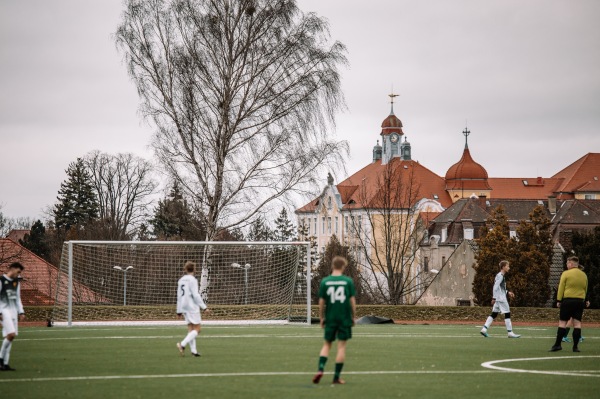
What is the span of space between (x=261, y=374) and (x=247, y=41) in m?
27.3

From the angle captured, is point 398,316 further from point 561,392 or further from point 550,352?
point 561,392

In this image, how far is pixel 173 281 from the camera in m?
41.4

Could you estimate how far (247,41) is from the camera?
137 feet

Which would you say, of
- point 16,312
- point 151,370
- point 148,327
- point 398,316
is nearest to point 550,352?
point 151,370

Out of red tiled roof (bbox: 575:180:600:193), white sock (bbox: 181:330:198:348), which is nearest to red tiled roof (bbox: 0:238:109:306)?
white sock (bbox: 181:330:198:348)

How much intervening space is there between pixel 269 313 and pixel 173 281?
17.5ft

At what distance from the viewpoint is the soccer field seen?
46.3ft

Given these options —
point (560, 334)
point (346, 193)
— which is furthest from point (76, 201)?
point (560, 334)

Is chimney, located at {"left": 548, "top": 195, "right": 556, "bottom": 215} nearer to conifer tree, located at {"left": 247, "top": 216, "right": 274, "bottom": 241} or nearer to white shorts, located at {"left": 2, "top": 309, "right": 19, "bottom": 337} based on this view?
conifer tree, located at {"left": 247, "top": 216, "right": 274, "bottom": 241}

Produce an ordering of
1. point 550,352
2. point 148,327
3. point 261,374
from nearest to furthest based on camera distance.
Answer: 1. point 261,374
2. point 550,352
3. point 148,327

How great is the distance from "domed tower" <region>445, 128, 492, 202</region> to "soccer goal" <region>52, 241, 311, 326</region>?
10417 centimetres

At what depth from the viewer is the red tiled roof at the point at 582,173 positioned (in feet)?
470

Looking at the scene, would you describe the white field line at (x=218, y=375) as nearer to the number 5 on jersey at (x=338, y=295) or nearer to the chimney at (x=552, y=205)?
the number 5 on jersey at (x=338, y=295)

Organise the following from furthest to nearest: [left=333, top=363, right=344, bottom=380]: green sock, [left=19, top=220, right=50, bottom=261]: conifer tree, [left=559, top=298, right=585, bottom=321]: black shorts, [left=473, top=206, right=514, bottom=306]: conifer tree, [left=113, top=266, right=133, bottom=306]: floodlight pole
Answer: [left=19, top=220, right=50, bottom=261]: conifer tree
[left=473, top=206, right=514, bottom=306]: conifer tree
[left=113, top=266, right=133, bottom=306]: floodlight pole
[left=559, top=298, right=585, bottom=321]: black shorts
[left=333, top=363, right=344, bottom=380]: green sock
